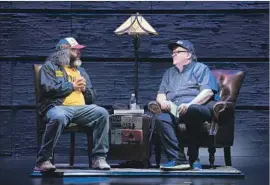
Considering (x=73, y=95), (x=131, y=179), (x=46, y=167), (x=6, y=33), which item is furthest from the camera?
(x=6, y=33)

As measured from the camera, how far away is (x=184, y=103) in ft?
19.2

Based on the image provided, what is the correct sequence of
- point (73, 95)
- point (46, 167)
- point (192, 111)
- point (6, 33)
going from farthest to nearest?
1. point (6, 33)
2. point (73, 95)
3. point (192, 111)
4. point (46, 167)

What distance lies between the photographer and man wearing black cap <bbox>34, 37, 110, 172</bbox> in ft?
18.6

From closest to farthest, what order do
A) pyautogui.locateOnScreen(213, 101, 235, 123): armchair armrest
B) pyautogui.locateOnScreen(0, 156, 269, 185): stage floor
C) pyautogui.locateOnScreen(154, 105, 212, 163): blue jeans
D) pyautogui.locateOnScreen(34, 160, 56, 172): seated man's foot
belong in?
1. pyautogui.locateOnScreen(0, 156, 269, 185): stage floor
2. pyautogui.locateOnScreen(34, 160, 56, 172): seated man's foot
3. pyautogui.locateOnScreen(154, 105, 212, 163): blue jeans
4. pyautogui.locateOnScreen(213, 101, 235, 123): armchair armrest

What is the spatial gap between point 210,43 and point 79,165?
1.96 metres

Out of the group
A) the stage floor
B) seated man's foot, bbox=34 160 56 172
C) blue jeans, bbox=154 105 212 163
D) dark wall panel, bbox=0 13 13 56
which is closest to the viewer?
the stage floor

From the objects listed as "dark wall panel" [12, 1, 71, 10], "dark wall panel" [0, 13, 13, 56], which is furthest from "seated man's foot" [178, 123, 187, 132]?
"dark wall panel" [0, 13, 13, 56]

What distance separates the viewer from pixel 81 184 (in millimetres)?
5078

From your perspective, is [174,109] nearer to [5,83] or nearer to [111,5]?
[111,5]

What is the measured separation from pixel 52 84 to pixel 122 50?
5.17 feet

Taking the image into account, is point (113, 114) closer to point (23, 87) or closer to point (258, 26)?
point (23, 87)

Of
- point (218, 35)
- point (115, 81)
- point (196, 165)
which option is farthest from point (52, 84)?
point (218, 35)

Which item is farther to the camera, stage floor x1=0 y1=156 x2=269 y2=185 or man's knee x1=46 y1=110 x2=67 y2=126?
man's knee x1=46 y1=110 x2=67 y2=126

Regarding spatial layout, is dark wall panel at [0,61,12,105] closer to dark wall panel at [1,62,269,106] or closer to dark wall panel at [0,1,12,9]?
dark wall panel at [1,62,269,106]
